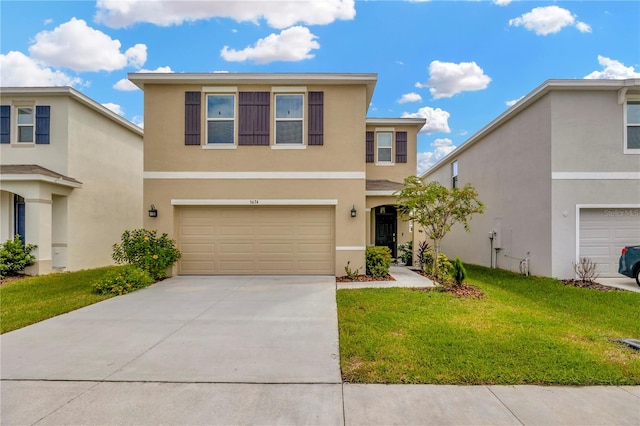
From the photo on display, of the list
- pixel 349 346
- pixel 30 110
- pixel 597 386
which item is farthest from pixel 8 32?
pixel 597 386

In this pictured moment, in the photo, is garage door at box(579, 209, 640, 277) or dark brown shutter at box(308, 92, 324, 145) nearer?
garage door at box(579, 209, 640, 277)

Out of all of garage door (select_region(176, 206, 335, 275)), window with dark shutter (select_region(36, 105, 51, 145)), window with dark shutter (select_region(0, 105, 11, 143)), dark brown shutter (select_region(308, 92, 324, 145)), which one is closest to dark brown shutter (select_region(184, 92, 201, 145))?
garage door (select_region(176, 206, 335, 275))

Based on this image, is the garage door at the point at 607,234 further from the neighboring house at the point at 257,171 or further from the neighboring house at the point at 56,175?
the neighboring house at the point at 56,175

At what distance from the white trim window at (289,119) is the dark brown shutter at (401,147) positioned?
19.1ft

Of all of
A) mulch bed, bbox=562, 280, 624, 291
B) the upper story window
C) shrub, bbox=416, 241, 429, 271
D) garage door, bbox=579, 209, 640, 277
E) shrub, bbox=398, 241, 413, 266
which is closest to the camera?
mulch bed, bbox=562, 280, 624, 291

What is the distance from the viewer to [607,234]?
32.8ft

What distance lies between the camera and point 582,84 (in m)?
9.70

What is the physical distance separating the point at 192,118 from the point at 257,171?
2.50m

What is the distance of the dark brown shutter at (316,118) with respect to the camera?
10125 millimetres

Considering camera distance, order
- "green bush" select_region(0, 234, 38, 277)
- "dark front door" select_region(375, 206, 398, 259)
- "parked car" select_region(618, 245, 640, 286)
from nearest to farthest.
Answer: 1. "parked car" select_region(618, 245, 640, 286)
2. "green bush" select_region(0, 234, 38, 277)
3. "dark front door" select_region(375, 206, 398, 259)

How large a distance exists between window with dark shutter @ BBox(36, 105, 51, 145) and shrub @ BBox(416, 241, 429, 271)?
45.1 feet

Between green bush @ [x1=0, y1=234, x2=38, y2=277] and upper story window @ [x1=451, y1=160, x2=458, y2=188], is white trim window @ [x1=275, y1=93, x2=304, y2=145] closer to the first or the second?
green bush @ [x1=0, y1=234, x2=38, y2=277]

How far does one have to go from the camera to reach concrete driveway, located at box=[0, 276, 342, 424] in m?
3.06

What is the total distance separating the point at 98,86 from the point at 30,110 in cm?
251
